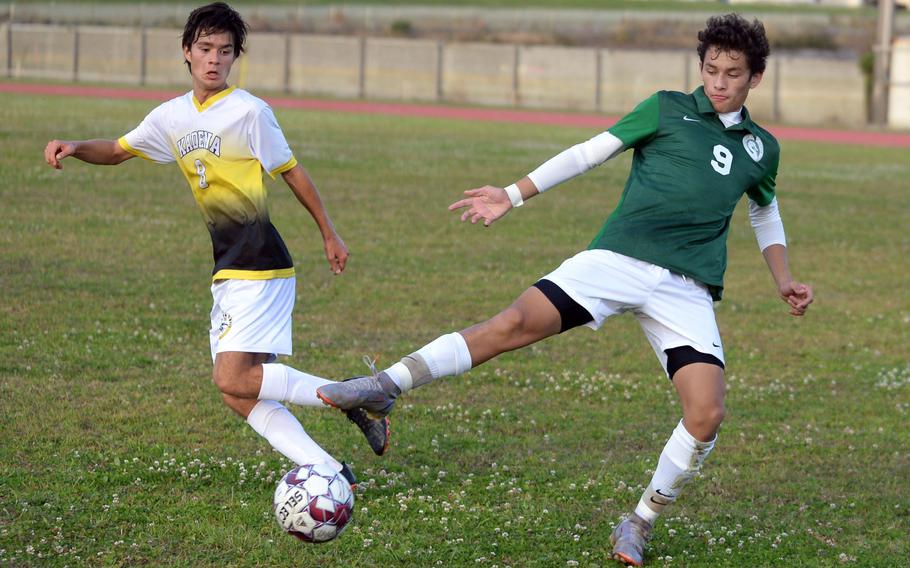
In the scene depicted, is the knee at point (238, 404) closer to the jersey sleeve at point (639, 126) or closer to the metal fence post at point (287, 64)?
the jersey sleeve at point (639, 126)

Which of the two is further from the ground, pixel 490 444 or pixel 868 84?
pixel 868 84

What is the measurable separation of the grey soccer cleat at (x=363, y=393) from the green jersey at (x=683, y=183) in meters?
1.22

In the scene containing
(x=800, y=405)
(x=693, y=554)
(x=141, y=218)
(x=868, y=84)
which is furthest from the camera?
(x=868, y=84)

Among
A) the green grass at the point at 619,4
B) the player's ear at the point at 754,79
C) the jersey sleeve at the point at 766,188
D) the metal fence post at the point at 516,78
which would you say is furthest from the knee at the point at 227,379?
the green grass at the point at 619,4

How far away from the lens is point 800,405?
874 cm

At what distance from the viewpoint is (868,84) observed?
45469 millimetres

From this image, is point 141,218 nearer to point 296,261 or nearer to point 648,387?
point 296,261

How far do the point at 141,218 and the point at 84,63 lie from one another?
125ft

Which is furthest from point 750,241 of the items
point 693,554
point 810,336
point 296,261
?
point 693,554

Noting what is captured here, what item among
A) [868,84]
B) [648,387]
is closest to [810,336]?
[648,387]

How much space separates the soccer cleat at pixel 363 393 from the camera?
530 centimetres

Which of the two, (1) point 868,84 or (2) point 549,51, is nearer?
(1) point 868,84

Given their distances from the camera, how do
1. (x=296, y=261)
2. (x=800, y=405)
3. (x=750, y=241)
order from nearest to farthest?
1. (x=800, y=405)
2. (x=296, y=261)
3. (x=750, y=241)

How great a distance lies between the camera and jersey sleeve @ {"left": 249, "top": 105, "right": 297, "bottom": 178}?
5785 millimetres
